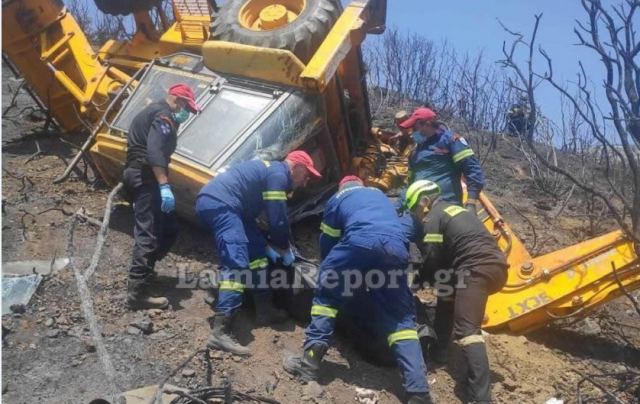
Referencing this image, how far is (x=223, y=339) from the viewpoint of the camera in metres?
4.56

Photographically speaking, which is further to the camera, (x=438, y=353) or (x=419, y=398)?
(x=438, y=353)

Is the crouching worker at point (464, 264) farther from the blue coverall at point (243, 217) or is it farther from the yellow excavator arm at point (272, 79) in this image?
the blue coverall at point (243, 217)

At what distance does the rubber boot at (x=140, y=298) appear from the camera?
194 inches

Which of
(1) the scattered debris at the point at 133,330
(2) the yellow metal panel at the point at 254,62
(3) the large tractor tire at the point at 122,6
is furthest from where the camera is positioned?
(3) the large tractor tire at the point at 122,6

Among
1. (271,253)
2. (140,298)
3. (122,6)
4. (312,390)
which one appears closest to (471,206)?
(271,253)

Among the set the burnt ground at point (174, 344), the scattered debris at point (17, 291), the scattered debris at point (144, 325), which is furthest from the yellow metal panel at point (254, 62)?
the scattered debris at point (17, 291)

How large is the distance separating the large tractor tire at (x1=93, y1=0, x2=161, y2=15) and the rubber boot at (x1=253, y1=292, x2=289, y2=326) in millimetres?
4111

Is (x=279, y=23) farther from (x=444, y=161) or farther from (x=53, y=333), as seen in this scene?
(x=53, y=333)

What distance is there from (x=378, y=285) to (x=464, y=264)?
2.33 feet

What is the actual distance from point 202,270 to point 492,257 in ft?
8.00

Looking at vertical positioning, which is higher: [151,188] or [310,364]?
[151,188]

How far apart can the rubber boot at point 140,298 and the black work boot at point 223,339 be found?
23.9 inches

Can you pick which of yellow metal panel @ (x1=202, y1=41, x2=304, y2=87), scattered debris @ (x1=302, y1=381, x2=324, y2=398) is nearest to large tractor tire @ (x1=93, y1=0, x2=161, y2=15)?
yellow metal panel @ (x1=202, y1=41, x2=304, y2=87)

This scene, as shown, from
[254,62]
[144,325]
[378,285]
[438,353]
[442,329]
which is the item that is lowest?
[438,353]
